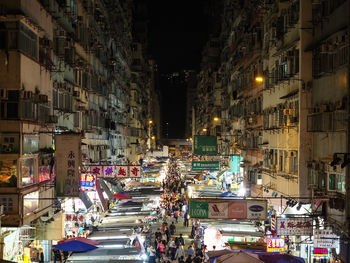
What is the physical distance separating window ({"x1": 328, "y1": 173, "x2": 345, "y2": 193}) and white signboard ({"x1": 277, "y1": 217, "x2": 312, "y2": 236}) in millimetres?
1579

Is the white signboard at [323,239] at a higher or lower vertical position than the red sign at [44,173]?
lower

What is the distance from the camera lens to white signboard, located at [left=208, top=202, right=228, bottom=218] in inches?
746

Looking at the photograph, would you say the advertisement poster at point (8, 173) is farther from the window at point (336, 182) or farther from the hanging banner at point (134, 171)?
the window at point (336, 182)

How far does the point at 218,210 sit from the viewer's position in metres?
19.0

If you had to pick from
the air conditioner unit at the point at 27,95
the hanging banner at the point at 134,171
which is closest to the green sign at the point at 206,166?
the hanging banner at the point at 134,171

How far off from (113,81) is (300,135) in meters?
25.9

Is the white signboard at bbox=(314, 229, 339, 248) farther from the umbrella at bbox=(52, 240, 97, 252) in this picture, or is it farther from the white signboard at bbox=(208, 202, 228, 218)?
the umbrella at bbox=(52, 240, 97, 252)

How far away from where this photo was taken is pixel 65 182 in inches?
714

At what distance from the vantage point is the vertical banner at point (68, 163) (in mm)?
18000

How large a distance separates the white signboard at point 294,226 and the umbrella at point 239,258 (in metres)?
1.90

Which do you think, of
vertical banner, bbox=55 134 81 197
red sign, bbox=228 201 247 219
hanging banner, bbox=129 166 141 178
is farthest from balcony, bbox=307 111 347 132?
vertical banner, bbox=55 134 81 197

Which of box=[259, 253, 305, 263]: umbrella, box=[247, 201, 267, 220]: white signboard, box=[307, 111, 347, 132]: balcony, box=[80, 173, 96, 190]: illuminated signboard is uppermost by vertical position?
box=[307, 111, 347, 132]: balcony

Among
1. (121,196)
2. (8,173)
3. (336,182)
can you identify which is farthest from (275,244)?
(121,196)

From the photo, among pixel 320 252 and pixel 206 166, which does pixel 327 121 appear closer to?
pixel 320 252
